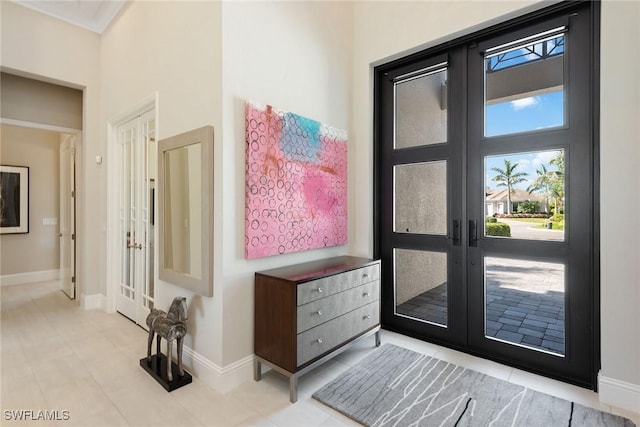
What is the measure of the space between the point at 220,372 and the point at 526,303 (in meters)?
2.46

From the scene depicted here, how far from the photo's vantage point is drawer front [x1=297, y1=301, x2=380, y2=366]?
2123 millimetres

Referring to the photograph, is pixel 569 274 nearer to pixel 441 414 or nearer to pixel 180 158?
pixel 441 414

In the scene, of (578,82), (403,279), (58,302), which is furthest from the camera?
(58,302)

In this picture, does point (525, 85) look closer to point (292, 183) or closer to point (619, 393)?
point (292, 183)

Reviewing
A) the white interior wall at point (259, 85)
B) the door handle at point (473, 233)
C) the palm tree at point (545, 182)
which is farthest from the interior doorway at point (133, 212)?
the palm tree at point (545, 182)

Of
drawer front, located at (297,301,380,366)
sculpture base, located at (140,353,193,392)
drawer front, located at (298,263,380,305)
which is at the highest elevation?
drawer front, located at (298,263,380,305)

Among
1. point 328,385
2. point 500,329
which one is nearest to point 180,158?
point 328,385

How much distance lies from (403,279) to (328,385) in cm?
142

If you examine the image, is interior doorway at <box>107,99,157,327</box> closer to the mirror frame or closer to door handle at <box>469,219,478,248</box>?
the mirror frame

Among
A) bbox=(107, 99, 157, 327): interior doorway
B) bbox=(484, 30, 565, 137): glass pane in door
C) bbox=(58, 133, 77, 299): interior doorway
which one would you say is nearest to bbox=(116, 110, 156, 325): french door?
bbox=(107, 99, 157, 327): interior doorway

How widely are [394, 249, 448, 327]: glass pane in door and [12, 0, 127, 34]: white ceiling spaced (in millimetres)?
4169

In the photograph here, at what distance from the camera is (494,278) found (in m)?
2.65

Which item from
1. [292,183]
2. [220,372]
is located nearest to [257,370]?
[220,372]

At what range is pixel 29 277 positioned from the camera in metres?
5.27
